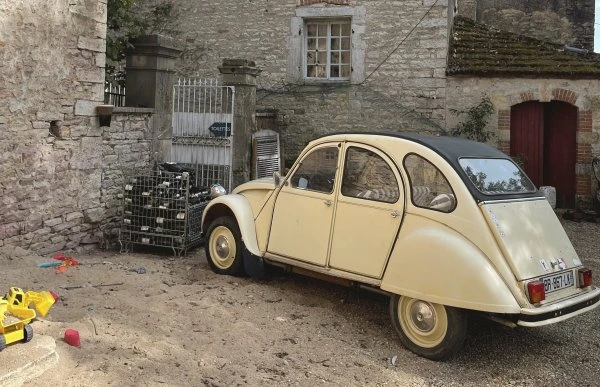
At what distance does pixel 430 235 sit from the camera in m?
4.02

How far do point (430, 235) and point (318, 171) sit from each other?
4.44 ft

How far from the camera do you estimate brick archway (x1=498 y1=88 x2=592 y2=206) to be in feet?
34.4

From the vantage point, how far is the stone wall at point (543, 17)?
14.2 meters

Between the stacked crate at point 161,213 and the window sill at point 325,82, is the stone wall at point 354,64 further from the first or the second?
the stacked crate at point 161,213

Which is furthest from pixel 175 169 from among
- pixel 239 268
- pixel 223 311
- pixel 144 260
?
pixel 223 311

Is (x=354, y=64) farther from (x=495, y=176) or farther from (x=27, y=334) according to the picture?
(x=27, y=334)

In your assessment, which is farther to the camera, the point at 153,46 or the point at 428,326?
the point at 153,46

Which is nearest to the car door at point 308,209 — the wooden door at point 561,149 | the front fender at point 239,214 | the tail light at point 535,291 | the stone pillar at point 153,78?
the front fender at point 239,214

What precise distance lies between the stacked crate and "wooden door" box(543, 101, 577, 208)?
745cm

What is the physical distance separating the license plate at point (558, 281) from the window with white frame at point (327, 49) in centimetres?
814

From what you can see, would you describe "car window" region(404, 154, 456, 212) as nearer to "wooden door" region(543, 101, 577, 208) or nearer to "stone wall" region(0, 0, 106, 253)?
"stone wall" region(0, 0, 106, 253)

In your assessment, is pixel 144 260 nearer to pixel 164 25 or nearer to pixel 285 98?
pixel 285 98

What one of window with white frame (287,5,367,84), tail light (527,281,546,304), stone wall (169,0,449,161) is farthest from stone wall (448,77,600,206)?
tail light (527,281,546,304)

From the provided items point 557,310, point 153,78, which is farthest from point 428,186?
point 153,78
